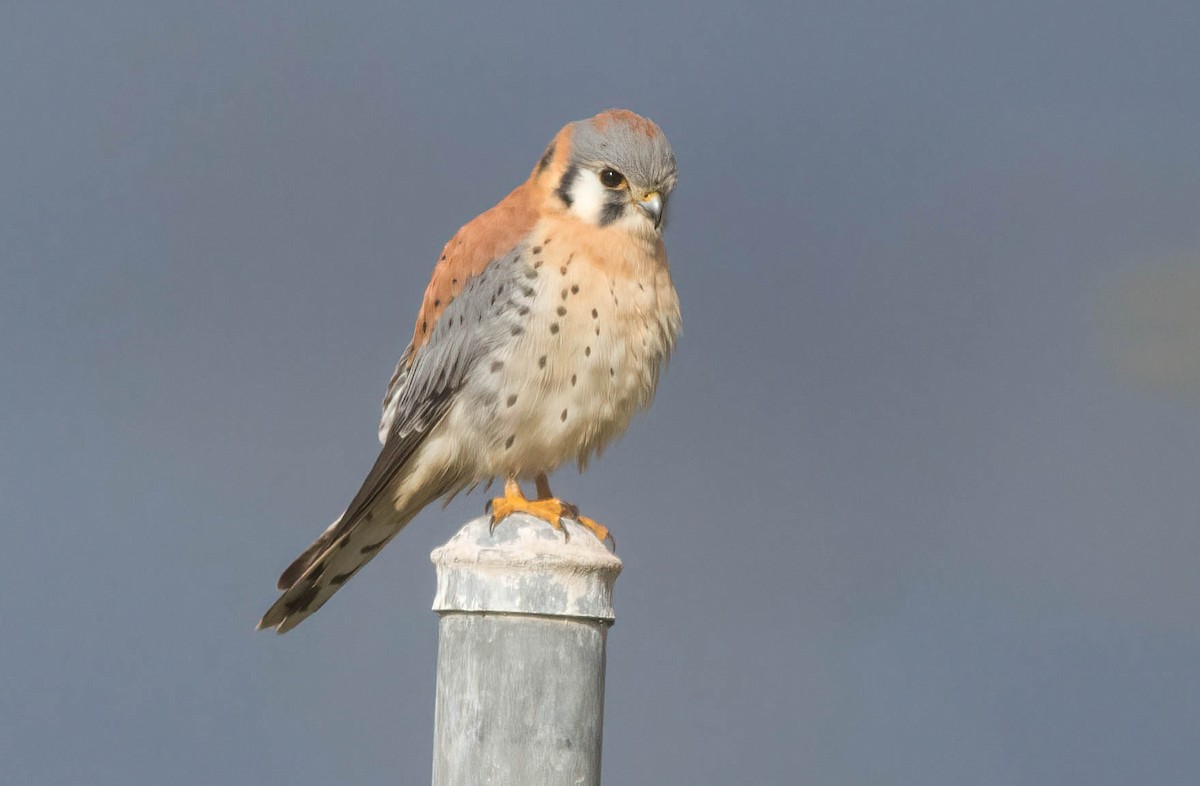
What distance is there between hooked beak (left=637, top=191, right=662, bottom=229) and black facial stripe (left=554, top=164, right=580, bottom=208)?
19cm

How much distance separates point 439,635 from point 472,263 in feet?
4.25

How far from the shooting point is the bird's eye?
3992 mm

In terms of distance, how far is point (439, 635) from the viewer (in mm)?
2992

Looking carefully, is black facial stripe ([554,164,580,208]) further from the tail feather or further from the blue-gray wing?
the tail feather

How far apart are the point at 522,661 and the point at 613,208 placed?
4.79 feet

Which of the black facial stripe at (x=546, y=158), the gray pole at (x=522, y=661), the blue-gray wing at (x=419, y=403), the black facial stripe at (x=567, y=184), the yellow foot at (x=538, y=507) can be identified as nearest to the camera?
the gray pole at (x=522, y=661)

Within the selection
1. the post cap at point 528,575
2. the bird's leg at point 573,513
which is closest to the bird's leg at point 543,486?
the bird's leg at point 573,513

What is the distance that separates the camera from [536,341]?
3834mm

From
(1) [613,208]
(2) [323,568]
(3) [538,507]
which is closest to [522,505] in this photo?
(3) [538,507]

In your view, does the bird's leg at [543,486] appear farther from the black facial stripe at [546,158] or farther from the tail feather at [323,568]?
the black facial stripe at [546,158]

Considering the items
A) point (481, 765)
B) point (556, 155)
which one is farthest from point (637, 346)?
point (481, 765)

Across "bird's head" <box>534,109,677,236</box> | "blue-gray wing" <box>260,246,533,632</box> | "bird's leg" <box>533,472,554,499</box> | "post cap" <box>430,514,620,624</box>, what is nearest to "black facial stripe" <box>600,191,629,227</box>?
"bird's head" <box>534,109,677,236</box>

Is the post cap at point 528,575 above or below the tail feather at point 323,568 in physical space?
below

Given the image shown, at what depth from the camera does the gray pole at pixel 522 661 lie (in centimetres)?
285
